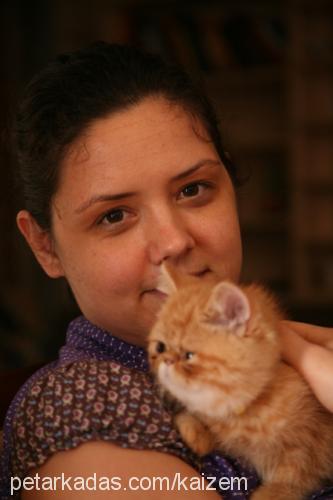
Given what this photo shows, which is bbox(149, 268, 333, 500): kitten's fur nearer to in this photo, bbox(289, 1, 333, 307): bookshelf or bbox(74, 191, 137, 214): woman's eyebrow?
bbox(74, 191, 137, 214): woman's eyebrow

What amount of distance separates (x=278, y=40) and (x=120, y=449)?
4.47 metres

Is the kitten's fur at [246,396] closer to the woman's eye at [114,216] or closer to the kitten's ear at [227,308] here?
the kitten's ear at [227,308]

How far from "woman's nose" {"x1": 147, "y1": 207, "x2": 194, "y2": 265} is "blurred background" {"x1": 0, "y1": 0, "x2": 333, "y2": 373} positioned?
11.9ft

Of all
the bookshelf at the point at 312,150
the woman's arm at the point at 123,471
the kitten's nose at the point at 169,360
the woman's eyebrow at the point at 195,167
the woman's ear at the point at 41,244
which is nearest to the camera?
the woman's arm at the point at 123,471

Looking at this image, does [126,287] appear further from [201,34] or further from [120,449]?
[201,34]

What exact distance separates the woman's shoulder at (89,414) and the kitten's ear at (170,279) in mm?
175

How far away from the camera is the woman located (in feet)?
3.61

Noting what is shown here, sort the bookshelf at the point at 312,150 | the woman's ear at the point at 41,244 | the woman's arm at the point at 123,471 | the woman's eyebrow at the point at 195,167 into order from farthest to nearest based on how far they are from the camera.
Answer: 1. the bookshelf at the point at 312,150
2. the woman's ear at the point at 41,244
3. the woman's eyebrow at the point at 195,167
4. the woman's arm at the point at 123,471

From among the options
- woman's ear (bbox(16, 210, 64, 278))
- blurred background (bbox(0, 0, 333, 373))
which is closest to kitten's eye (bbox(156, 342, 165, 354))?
woman's ear (bbox(16, 210, 64, 278))

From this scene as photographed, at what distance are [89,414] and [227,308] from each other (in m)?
0.29

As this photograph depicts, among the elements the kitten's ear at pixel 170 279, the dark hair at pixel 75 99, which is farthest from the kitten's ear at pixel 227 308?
the dark hair at pixel 75 99

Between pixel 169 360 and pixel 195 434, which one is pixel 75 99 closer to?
pixel 169 360

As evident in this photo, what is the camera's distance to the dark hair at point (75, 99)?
129 centimetres

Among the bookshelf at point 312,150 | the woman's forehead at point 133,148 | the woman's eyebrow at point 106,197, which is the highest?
the woman's forehead at point 133,148
